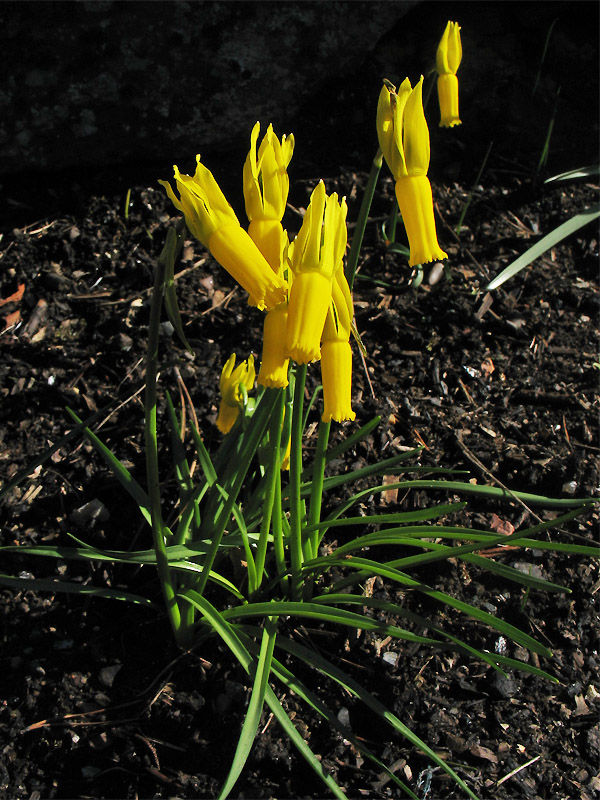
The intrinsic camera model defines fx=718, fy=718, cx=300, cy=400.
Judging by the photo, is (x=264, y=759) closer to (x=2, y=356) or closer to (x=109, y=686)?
(x=109, y=686)

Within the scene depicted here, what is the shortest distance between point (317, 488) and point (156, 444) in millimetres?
442

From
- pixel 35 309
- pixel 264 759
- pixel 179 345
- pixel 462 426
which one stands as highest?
pixel 35 309

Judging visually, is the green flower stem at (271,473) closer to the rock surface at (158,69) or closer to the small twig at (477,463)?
the small twig at (477,463)

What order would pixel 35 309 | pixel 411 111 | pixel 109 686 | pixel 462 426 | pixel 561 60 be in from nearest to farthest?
pixel 411 111
pixel 109 686
pixel 462 426
pixel 35 309
pixel 561 60

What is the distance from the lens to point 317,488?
191cm

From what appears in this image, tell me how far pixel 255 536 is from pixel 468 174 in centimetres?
226

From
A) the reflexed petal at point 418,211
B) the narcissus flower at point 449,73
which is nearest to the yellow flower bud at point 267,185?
the reflexed petal at point 418,211

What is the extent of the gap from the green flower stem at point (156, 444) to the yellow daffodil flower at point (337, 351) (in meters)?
0.34

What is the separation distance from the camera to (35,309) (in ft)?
9.23

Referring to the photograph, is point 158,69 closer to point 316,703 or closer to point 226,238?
point 226,238

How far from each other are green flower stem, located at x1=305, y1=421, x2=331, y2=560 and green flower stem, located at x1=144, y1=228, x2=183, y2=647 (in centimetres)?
40

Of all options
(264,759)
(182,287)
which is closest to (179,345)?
(182,287)

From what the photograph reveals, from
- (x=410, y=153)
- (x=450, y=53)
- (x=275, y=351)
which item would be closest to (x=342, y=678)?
(x=275, y=351)

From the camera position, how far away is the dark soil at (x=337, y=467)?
1.87 meters
